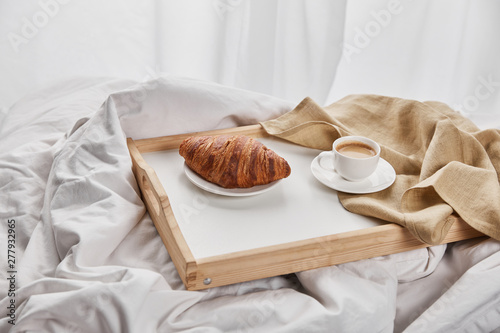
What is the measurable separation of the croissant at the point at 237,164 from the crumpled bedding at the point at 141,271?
0.48 feet

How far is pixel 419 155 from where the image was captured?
4.26 feet

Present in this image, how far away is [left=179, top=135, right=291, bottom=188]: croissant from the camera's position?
1137mm

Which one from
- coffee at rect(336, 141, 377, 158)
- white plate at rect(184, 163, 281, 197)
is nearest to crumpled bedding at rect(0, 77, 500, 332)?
white plate at rect(184, 163, 281, 197)

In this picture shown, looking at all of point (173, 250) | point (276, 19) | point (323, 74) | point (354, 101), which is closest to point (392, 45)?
point (323, 74)

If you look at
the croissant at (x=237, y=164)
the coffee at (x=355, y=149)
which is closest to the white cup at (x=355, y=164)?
the coffee at (x=355, y=149)

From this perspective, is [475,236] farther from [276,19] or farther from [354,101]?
[276,19]

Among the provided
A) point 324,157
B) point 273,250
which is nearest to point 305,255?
point 273,250

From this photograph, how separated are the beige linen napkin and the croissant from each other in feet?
0.48

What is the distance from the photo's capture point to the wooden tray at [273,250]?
3.15ft

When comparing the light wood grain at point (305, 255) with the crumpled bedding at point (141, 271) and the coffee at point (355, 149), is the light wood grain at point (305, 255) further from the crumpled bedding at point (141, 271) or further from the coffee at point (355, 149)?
the coffee at point (355, 149)

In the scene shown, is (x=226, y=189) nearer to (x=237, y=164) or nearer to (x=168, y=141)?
(x=237, y=164)

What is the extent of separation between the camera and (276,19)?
2.32 m

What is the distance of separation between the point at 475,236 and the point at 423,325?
22cm

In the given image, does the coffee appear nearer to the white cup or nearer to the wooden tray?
the white cup
